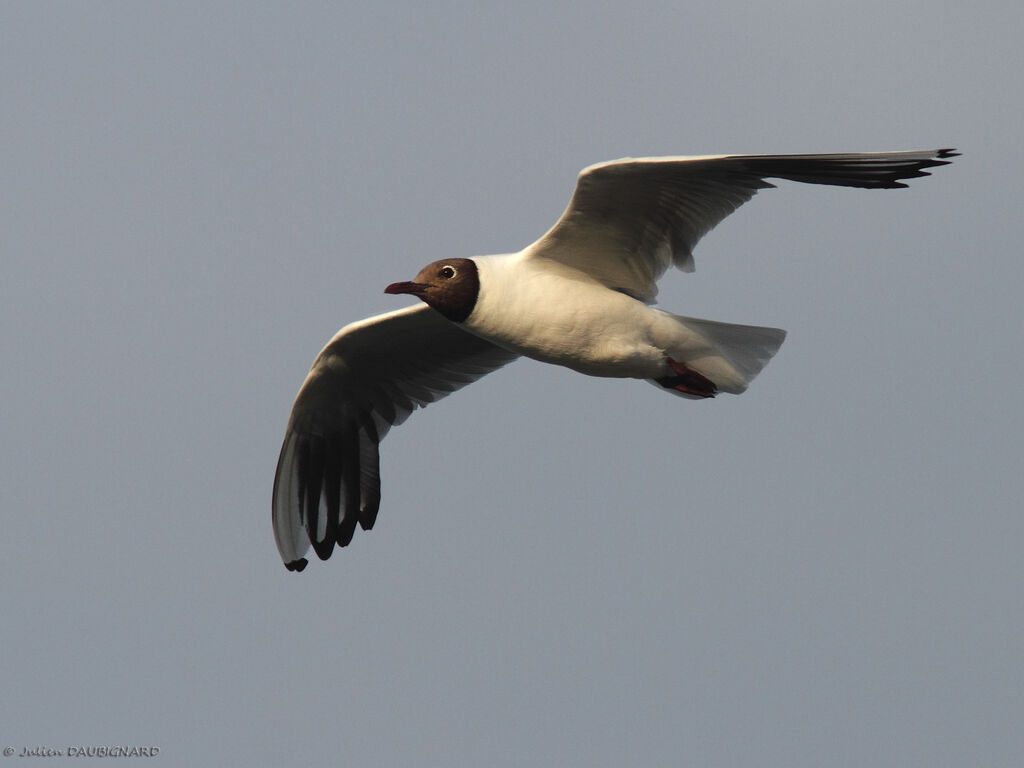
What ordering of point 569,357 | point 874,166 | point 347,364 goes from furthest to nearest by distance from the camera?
1. point 347,364
2. point 569,357
3. point 874,166

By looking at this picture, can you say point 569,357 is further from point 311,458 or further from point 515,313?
point 311,458

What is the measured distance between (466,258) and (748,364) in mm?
1915

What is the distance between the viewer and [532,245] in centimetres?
981

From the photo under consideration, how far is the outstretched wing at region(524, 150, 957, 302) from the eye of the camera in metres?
9.12

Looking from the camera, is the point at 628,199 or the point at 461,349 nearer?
the point at 628,199

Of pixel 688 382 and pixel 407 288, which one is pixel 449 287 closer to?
pixel 407 288

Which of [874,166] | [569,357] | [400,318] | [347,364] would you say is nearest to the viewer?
[874,166]

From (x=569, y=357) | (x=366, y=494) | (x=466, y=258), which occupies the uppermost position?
(x=466, y=258)

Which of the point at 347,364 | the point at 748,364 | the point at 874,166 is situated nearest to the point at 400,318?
the point at 347,364

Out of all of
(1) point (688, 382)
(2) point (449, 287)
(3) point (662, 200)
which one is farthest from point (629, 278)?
(2) point (449, 287)

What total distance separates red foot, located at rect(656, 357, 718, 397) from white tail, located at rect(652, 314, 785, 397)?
0.10ft

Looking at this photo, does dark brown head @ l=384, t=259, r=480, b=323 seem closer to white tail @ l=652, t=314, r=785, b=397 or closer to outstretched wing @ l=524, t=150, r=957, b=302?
outstretched wing @ l=524, t=150, r=957, b=302

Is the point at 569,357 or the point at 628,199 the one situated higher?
the point at 628,199

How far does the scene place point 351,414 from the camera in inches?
478
